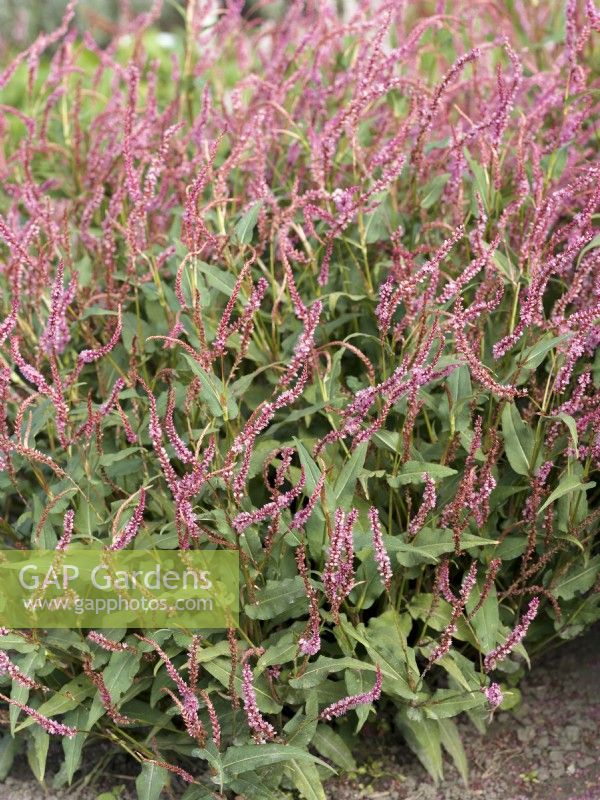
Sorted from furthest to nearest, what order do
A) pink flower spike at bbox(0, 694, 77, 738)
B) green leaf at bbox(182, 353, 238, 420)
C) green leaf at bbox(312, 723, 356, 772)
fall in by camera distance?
green leaf at bbox(312, 723, 356, 772) < green leaf at bbox(182, 353, 238, 420) < pink flower spike at bbox(0, 694, 77, 738)

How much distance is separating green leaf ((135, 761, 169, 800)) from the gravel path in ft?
0.94

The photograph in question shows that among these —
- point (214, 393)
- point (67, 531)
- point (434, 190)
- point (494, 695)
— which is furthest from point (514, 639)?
point (434, 190)

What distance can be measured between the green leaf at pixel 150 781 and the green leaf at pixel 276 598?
42 cm

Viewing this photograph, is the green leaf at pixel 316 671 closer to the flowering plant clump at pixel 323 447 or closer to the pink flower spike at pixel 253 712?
the flowering plant clump at pixel 323 447

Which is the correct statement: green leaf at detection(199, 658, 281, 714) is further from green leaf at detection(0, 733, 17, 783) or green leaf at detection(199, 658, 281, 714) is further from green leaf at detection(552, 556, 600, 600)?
green leaf at detection(552, 556, 600, 600)

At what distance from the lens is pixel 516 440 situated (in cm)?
249

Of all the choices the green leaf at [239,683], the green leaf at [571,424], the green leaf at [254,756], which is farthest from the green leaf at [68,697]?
the green leaf at [571,424]

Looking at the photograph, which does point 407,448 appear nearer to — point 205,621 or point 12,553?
point 205,621

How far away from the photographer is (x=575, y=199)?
3.02 metres

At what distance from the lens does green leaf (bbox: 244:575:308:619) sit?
7.83 ft

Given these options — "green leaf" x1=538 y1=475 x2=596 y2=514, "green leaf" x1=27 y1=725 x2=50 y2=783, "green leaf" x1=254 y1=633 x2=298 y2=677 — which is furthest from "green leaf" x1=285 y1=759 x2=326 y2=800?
"green leaf" x1=538 y1=475 x2=596 y2=514

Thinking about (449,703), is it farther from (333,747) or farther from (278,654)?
(278,654)

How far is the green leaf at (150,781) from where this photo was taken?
238cm

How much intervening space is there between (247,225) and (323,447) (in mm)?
655
